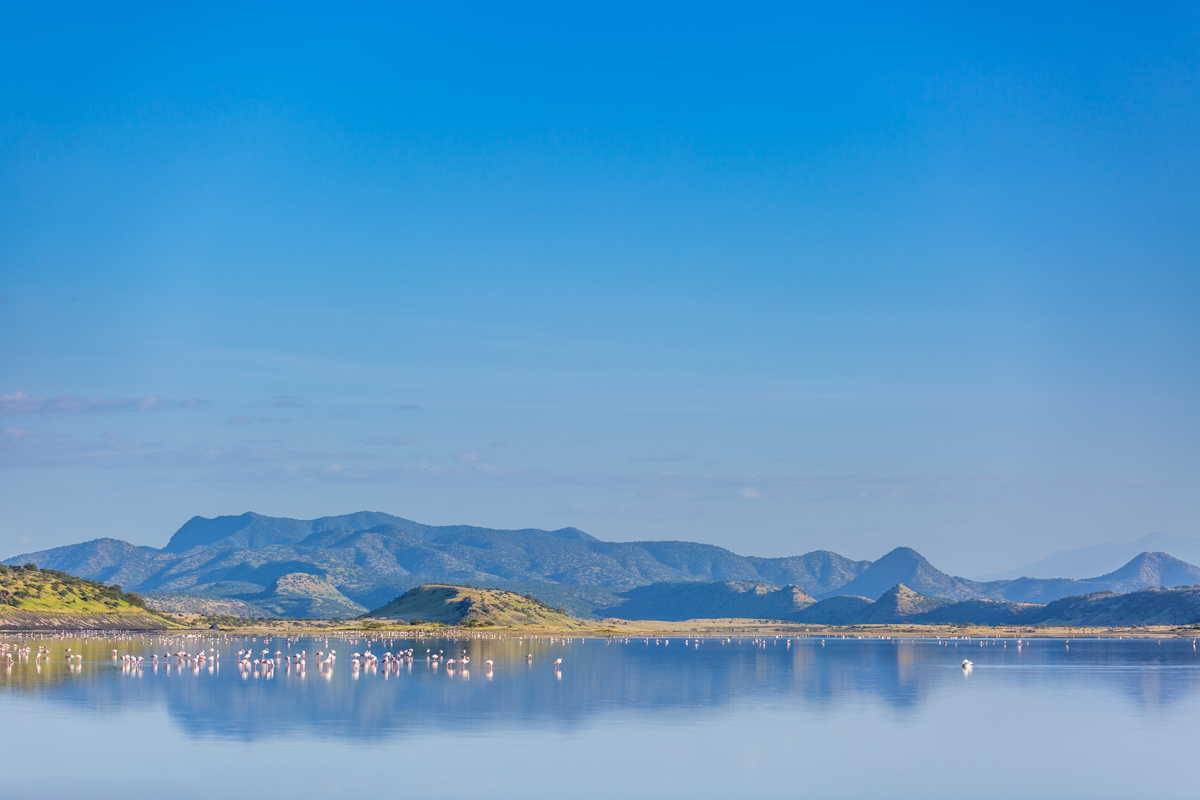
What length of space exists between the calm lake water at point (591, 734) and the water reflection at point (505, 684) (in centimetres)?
36

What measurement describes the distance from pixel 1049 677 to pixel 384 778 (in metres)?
69.7

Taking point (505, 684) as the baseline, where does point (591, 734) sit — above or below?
above

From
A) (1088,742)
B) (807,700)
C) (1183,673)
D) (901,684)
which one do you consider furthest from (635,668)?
(1088,742)

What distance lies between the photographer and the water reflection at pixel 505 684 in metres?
57.1

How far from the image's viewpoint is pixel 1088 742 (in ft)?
165

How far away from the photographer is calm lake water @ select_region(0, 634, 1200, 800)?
38.4 m

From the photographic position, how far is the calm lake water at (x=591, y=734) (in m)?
38.4

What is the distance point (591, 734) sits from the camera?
165 ft

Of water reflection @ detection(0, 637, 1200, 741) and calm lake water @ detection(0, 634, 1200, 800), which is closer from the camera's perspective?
calm lake water @ detection(0, 634, 1200, 800)

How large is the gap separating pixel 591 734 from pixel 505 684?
1149 inches

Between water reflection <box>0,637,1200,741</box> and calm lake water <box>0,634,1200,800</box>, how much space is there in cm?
36

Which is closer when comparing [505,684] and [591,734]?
[591,734]

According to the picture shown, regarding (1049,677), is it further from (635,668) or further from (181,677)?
(181,677)

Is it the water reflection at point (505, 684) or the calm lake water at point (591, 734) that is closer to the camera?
the calm lake water at point (591, 734)
